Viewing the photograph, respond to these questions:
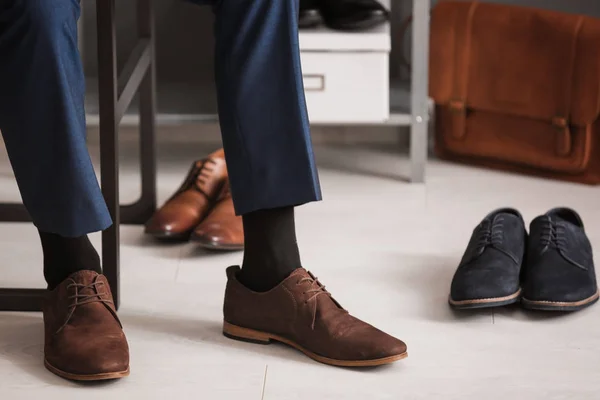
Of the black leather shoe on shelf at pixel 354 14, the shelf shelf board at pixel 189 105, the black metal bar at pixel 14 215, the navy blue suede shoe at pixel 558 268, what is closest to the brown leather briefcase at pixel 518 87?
the shelf shelf board at pixel 189 105

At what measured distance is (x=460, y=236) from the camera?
180cm

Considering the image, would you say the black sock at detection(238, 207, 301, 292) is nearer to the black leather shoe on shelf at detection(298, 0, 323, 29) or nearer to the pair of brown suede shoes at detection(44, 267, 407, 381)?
the pair of brown suede shoes at detection(44, 267, 407, 381)

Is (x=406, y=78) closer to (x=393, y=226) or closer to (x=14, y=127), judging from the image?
(x=393, y=226)

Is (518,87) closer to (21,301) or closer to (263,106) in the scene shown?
(263,106)

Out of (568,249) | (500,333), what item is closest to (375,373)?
(500,333)

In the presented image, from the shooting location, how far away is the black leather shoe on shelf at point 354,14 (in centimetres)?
205

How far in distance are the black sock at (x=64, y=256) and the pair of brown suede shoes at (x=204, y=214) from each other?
37 centimetres

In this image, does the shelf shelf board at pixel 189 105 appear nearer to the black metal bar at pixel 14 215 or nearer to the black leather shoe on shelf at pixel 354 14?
the black leather shoe on shelf at pixel 354 14

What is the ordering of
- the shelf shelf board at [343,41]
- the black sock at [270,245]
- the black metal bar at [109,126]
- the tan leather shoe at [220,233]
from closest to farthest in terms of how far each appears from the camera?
the black sock at [270,245]
the black metal bar at [109,126]
the tan leather shoe at [220,233]
the shelf shelf board at [343,41]

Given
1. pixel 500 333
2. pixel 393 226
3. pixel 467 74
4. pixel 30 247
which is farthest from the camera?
pixel 467 74

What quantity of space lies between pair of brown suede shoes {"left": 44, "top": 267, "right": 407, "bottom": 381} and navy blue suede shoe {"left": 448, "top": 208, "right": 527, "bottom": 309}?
0.21 meters

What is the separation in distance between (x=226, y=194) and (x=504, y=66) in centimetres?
73

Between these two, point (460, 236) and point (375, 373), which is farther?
point (460, 236)

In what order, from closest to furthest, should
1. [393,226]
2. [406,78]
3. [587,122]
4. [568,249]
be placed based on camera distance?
1. [568,249]
2. [393,226]
3. [587,122]
4. [406,78]
